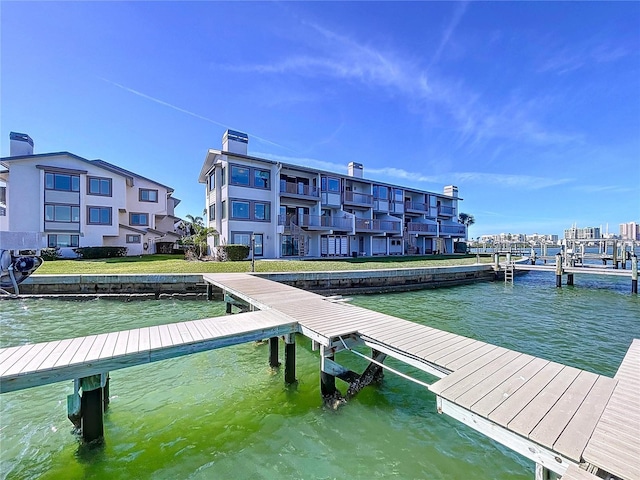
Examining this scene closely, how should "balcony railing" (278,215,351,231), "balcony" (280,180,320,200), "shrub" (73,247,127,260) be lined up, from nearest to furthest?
1. "shrub" (73,247,127,260)
2. "balcony railing" (278,215,351,231)
3. "balcony" (280,180,320,200)

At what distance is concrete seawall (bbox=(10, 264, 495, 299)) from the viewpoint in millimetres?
13094

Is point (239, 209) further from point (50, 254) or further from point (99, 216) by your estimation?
point (50, 254)

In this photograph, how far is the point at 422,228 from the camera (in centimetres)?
3572

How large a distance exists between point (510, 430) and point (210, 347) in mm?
4232

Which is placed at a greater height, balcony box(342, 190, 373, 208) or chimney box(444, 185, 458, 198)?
chimney box(444, 185, 458, 198)

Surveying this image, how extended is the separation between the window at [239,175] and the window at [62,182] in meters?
14.9

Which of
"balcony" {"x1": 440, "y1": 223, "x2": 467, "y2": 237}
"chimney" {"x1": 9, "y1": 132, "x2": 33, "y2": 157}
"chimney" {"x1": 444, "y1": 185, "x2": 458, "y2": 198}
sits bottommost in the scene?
"balcony" {"x1": 440, "y1": 223, "x2": 467, "y2": 237}

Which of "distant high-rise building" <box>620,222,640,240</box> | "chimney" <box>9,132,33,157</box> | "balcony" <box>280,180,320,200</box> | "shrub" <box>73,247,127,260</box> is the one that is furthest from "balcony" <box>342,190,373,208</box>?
"distant high-rise building" <box>620,222,640,240</box>

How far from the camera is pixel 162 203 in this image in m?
33.2

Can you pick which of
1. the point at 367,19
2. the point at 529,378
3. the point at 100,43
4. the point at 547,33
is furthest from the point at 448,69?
the point at 529,378

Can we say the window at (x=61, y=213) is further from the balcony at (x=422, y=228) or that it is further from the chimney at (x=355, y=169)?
the balcony at (x=422, y=228)

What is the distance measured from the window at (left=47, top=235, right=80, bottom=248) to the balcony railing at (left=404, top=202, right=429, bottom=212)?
3429 centimetres

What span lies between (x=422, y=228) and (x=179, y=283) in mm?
29692

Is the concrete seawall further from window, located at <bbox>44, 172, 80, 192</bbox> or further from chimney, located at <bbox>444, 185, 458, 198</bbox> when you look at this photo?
chimney, located at <bbox>444, 185, 458, 198</bbox>
